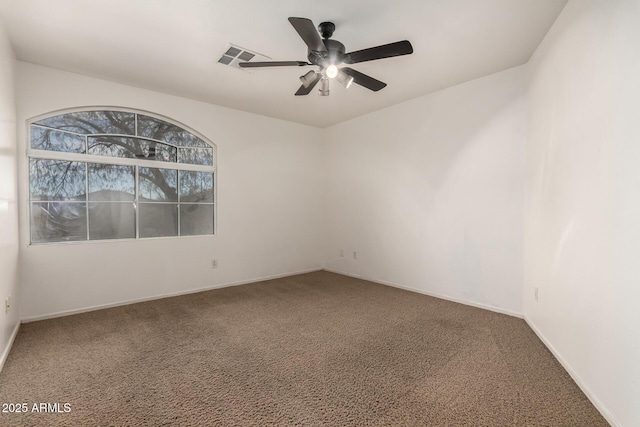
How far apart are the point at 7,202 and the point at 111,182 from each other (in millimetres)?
1164

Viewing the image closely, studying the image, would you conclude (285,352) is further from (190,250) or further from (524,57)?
(524,57)

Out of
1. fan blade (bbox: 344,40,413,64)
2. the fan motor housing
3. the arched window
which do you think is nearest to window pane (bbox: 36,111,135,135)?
the arched window

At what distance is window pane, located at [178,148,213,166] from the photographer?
4184mm

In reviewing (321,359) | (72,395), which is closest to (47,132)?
(72,395)

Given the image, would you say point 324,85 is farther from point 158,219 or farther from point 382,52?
point 158,219

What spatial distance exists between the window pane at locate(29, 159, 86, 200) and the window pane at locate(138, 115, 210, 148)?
0.83m

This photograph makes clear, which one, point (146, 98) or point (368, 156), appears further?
point (368, 156)

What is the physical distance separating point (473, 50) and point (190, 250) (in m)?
4.11

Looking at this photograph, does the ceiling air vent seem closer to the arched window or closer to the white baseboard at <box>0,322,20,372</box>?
the arched window

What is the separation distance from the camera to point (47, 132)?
327cm

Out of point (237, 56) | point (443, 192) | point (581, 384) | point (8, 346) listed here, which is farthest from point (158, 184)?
point (581, 384)

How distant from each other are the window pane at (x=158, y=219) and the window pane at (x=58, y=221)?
603mm

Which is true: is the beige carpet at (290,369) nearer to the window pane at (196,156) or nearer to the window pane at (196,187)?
the window pane at (196,187)

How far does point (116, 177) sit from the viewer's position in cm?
367
